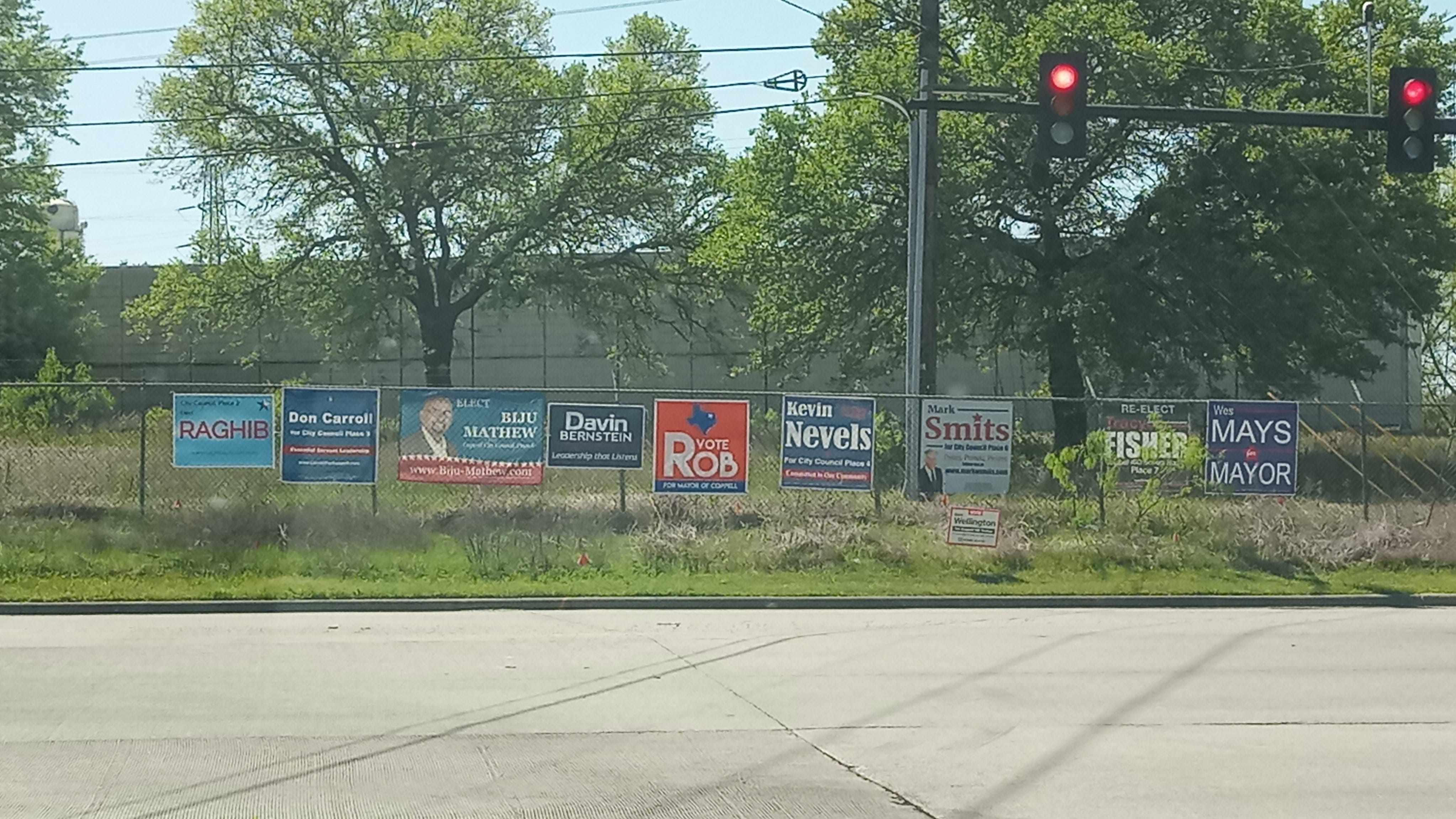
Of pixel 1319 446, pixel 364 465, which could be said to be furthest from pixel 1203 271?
pixel 364 465

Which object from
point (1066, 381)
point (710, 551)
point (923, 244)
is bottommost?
point (710, 551)

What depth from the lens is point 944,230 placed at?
3139cm

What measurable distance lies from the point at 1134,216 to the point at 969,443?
12.7 meters

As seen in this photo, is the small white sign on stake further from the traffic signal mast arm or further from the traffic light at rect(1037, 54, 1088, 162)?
the traffic light at rect(1037, 54, 1088, 162)

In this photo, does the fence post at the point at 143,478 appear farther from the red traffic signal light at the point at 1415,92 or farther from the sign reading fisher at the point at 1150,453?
the red traffic signal light at the point at 1415,92

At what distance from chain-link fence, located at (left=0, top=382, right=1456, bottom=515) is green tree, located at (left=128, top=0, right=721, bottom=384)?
47.3 ft

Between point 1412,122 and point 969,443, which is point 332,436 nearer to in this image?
point 969,443

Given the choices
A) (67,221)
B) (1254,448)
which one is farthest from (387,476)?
(67,221)

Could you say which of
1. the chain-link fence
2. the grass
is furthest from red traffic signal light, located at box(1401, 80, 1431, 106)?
the chain-link fence

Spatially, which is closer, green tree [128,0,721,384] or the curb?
the curb

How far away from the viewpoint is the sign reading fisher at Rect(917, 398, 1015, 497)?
71.0ft

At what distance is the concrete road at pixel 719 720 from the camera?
7660 mm

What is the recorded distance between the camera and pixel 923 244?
A: 75.4 ft

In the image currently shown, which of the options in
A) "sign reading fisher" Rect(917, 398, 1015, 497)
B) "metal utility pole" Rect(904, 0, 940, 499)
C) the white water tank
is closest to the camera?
"sign reading fisher" Rect(917, 398, 1015, 497)
